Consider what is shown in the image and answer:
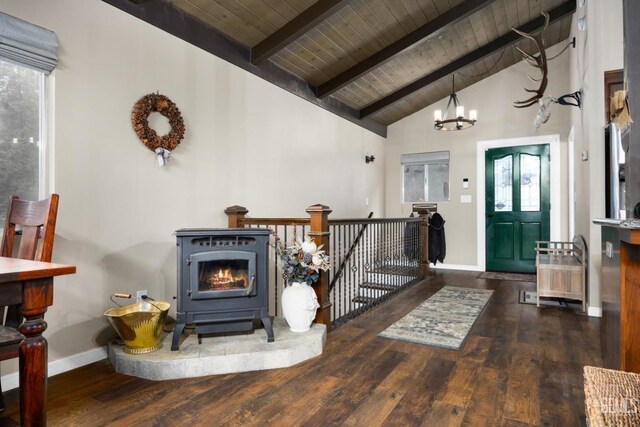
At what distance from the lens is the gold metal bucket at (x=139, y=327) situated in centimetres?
223

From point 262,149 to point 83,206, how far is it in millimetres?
1916

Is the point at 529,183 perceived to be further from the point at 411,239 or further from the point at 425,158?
the point at 411,239

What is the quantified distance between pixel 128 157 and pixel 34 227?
42.6 inches

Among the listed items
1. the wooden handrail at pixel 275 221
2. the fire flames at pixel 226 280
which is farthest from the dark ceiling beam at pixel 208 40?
the fire flames at pixel 226 280

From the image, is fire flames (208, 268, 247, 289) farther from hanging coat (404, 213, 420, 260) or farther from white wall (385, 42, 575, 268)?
white wall (385, 42, 575, 268)

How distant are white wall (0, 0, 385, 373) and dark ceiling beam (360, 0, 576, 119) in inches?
94.9

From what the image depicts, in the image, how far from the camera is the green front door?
5.80 meters

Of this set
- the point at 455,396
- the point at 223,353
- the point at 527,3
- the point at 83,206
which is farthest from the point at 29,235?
the point at 527,3

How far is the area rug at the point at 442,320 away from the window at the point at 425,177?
2.50 metres

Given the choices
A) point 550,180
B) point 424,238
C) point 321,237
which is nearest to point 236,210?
point 321,237

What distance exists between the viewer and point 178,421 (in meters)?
1.75

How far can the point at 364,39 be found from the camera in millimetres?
4285

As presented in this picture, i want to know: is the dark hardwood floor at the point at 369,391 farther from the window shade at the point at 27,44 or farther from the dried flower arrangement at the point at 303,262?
the window shade at the point at 27,44

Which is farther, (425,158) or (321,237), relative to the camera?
(425,158)
